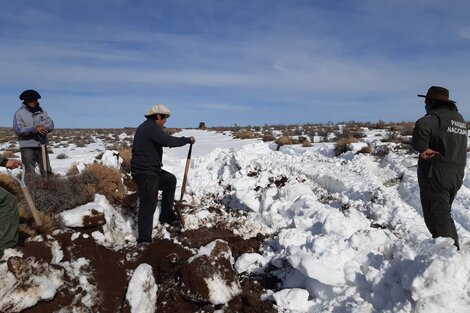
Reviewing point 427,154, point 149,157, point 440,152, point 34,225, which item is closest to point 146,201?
point 149,157

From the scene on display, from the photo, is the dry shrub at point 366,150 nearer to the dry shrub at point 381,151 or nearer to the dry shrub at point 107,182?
the dry shrub at point 381,151

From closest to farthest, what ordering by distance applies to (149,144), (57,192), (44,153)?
(149,144) → (57,192) → (44,153)

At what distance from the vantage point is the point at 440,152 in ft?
14.8

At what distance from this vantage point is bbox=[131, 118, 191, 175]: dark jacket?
5.90m

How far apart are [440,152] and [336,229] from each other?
1820 millimetres

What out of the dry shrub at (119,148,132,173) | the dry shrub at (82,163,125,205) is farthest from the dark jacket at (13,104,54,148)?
the dry shrub at (119,148,132,173)

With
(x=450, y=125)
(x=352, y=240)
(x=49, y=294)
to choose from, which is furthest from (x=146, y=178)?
(x=450, y=125)

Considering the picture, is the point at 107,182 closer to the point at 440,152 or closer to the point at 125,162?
the point at 125,162

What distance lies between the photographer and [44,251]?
4.58 metres

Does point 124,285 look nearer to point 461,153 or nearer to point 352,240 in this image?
point 352,240

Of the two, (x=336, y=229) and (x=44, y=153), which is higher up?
(x=44, y=153)

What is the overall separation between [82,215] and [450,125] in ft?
16.7

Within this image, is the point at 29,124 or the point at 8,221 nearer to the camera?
the point at 8,221

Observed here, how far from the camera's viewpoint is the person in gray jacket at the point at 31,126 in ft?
23.2
